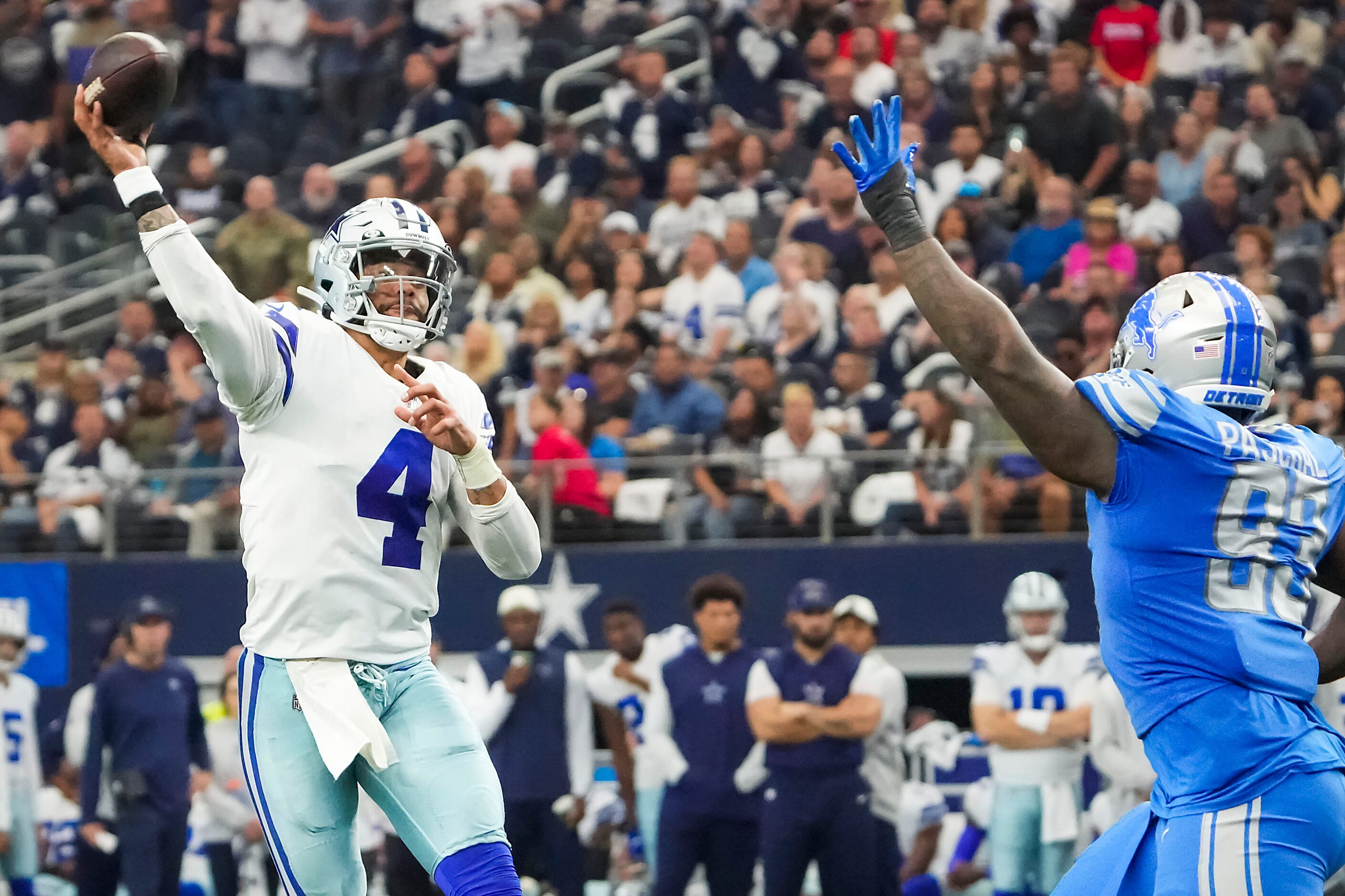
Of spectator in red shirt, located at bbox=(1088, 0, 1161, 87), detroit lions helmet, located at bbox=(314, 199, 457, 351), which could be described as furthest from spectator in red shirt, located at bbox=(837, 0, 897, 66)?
detroit lions helmet, located at bbox=(314, 199, 457, 351)

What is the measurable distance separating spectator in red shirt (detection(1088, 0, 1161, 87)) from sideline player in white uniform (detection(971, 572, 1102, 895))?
4683mm

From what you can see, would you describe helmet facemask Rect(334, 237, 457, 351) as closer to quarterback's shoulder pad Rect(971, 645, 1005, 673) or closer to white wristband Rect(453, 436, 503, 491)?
white wristband Rect(453, 436, 503, 491)

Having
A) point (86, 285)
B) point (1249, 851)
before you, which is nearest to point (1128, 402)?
point (1249, 851)

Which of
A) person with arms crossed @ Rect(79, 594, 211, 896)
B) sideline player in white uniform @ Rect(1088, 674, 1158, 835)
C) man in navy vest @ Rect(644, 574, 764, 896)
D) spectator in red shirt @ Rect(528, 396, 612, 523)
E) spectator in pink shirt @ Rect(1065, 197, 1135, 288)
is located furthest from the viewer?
spectator in pink shirt @ Rect(1065, 197, 1135, 288)

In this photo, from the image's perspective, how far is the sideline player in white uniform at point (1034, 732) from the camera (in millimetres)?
8344

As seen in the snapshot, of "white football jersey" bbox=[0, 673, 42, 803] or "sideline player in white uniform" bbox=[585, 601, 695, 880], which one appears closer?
"sideline player in white uniform" bbox=[585, 601, 695, 880]

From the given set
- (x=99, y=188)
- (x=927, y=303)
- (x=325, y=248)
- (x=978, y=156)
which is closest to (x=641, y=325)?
(x=978, y=156)

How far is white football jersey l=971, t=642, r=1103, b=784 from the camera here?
27.6 ft

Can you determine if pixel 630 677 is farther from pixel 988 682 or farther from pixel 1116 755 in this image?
pixel 1116 755

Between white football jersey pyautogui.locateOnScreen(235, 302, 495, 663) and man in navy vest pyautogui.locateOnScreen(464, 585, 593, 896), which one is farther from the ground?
white football jersey pyautogui.locateOnScreen(235, 302, 495, 663)

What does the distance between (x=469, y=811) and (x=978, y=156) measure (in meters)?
7.74

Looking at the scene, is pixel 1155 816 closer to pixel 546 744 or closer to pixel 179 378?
pixel 546 744

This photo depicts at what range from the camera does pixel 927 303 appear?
367cm

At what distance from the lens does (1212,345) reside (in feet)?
12.6
